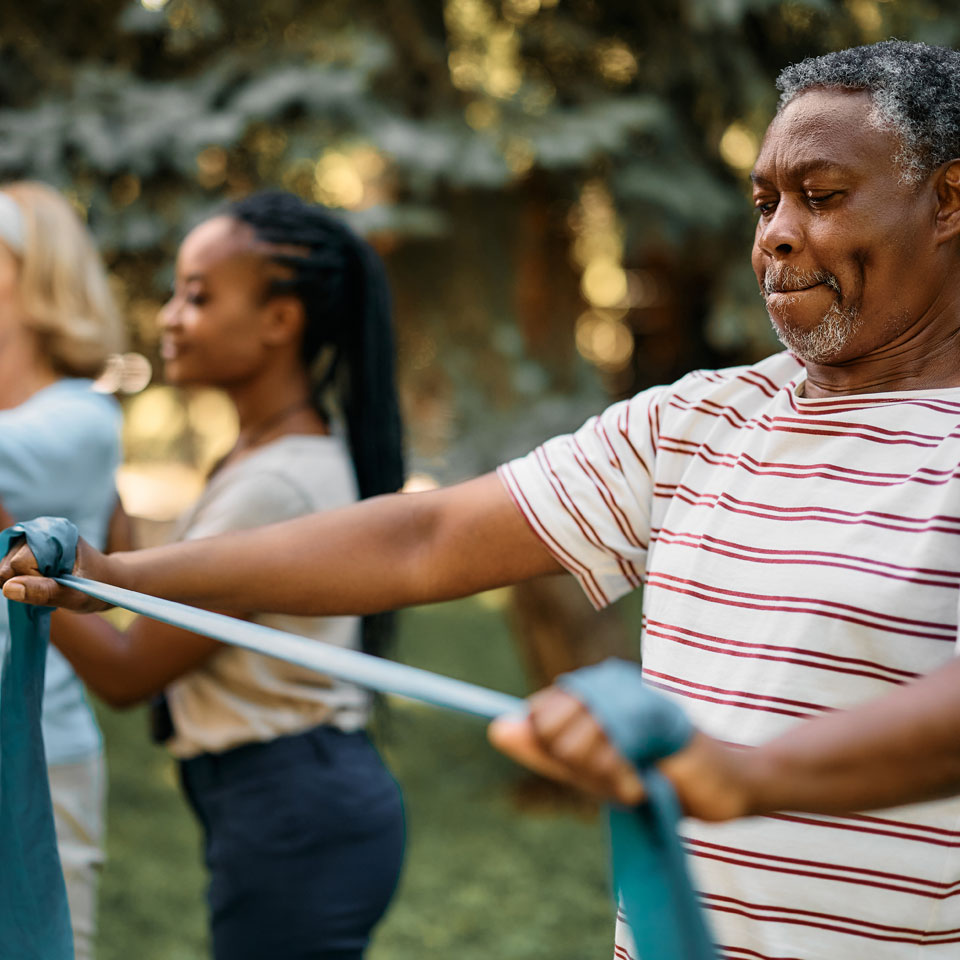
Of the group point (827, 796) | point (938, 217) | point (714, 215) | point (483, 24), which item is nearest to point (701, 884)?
point (827, 796)

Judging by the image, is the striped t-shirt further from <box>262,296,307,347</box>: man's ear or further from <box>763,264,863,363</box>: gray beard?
<box>262,296,307,347</box>: man's ear

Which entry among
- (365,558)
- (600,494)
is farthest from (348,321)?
(600,494)

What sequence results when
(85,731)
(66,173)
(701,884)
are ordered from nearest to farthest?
(701,884), (85,731), (66,173)

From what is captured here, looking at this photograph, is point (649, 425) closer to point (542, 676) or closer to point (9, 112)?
point (9, 112)

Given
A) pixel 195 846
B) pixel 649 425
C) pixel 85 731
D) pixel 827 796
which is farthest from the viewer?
pixel 195 846

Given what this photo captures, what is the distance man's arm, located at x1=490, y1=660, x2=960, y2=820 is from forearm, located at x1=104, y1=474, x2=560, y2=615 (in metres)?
0.72

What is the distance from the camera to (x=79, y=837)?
2.47m

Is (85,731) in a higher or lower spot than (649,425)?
lower

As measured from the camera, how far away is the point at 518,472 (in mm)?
1715

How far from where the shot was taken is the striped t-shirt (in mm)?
1312

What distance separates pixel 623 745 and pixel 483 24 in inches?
164

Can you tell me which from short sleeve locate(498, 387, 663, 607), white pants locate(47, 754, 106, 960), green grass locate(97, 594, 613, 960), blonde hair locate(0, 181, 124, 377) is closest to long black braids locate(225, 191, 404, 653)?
blonde hair locate(0, 181, 124, 377)

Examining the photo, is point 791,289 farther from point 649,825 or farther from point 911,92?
point 649,825

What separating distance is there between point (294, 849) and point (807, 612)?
4.20ft
